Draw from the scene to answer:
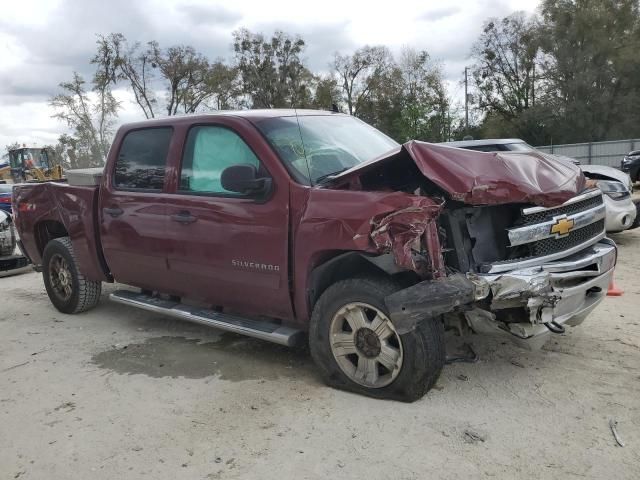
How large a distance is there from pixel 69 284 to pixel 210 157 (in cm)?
266

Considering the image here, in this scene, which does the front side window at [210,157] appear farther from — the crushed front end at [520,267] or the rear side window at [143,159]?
the crushed front end at [520,267]

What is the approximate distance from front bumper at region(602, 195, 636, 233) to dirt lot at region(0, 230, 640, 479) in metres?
3.17

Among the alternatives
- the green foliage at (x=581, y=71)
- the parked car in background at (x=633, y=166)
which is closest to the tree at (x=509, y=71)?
the green foliage at (x=581, y=71)

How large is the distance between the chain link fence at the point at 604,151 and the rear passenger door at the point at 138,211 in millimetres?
22419

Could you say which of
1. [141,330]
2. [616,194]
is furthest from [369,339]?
[616,194]

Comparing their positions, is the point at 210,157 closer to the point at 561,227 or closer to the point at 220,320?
the point at 220,320

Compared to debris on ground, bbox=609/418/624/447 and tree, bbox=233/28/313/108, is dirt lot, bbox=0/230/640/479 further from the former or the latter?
tree, bbox=233/28/313/108

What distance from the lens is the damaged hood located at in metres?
3.24

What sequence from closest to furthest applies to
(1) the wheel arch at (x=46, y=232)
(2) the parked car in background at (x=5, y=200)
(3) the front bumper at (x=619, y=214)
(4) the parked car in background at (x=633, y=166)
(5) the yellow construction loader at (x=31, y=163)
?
(1) the wheel arch at (x=46, y=232) → (3) the front bumper at (x=619, y=214) → (2) the parked car in background at (x=5, y=200) → (4) the parked car in background at (x=633, y=166) → (5) the yellow construction loader at (x=31, y=163)

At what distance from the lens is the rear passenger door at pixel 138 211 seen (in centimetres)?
472

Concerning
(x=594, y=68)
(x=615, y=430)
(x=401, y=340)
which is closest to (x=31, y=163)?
(x=401, y=340)

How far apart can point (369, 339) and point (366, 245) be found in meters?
0.62

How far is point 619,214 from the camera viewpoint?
7.70 m

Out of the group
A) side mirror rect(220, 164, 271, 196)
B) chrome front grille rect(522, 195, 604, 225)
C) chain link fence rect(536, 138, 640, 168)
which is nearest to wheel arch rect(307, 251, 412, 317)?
side mirror rect(220, 164, 271, 196)
